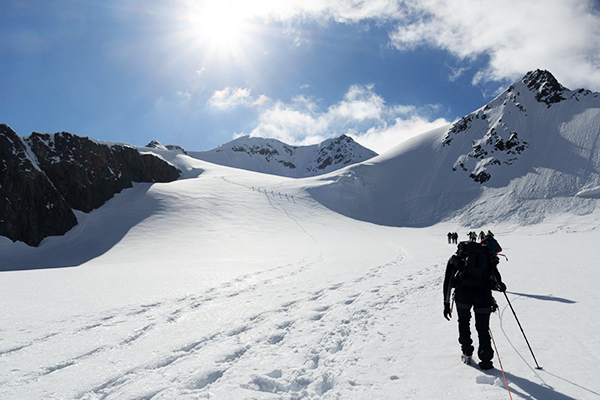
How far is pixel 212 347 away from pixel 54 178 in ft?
138

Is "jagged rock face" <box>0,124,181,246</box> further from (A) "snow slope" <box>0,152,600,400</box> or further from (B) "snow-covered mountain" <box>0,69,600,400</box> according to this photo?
(A) "snow slope" <box>0,152,600,400</box>

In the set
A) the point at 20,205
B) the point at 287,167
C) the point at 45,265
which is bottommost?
the point at 45,265

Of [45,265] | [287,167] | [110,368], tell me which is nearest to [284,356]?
[110,368]

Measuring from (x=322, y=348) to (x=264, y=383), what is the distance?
130 cm

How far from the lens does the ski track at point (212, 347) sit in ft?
11.4

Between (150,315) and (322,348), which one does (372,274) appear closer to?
(322,348)

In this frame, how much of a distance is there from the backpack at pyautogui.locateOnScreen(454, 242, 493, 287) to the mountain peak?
86.9m

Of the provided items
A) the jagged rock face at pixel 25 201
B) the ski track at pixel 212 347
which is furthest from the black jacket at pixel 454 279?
the jagged rock face at pixel 25 201

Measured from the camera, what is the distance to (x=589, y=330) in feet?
15.6

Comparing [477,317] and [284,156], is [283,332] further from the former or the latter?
[284,156]

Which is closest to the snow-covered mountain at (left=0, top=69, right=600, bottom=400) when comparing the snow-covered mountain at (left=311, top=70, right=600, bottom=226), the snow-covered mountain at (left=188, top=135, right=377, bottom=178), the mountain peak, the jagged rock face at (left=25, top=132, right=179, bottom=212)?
the jagged rock face at (left=25, top=132, right=179, bottom=212)

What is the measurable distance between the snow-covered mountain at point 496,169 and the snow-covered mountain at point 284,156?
95110mm

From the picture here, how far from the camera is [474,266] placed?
3.97m

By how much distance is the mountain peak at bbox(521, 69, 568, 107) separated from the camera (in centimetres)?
6512
